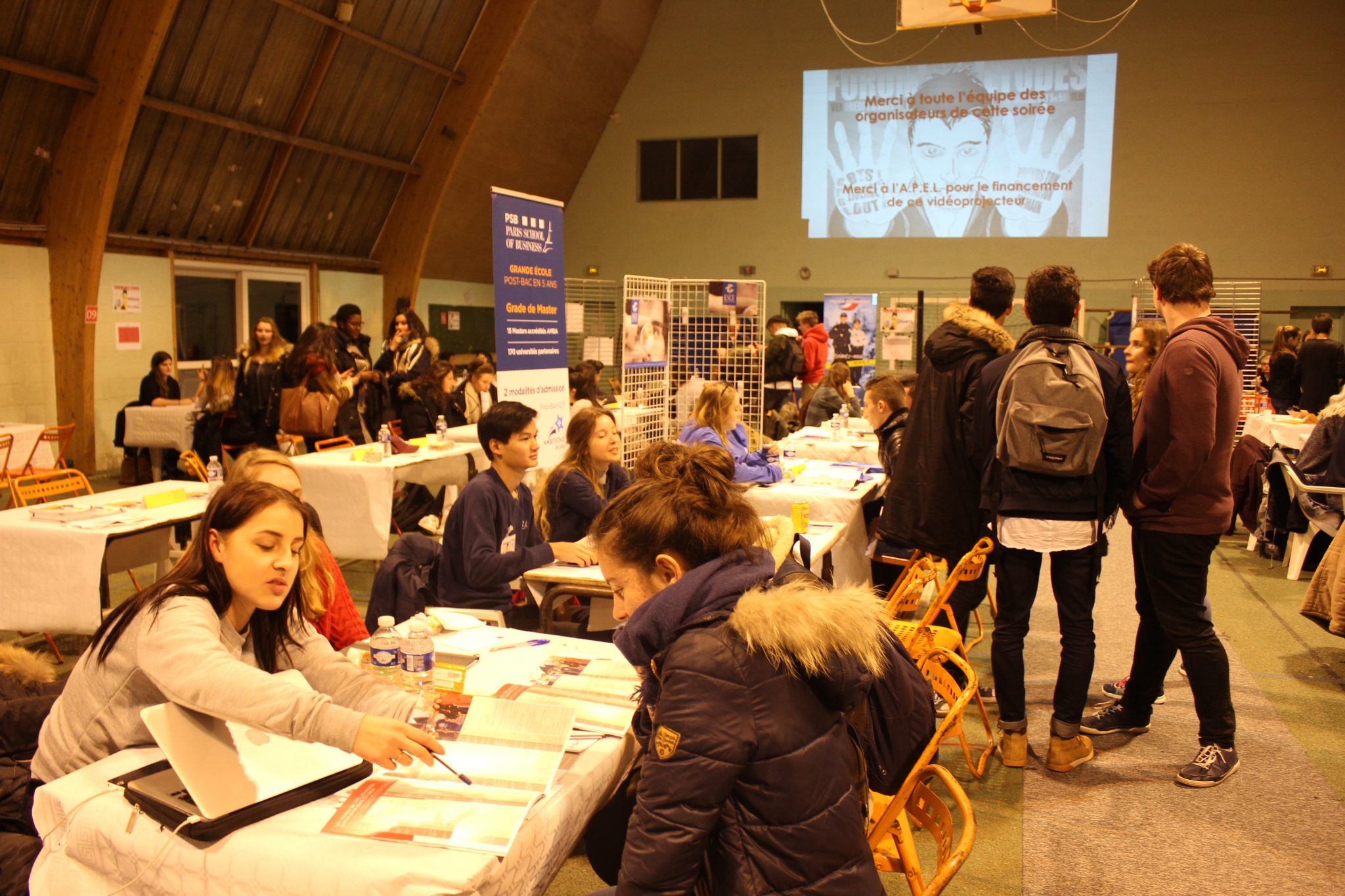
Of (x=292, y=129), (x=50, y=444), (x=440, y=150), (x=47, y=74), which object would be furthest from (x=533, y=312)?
(x=440, y=150)

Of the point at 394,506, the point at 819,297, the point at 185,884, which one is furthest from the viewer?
the point at 819,297

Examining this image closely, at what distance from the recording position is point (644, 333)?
6.90 meters

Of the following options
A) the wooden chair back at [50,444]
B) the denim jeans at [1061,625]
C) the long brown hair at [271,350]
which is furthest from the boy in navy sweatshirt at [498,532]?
the wooden chair back at [50,444]

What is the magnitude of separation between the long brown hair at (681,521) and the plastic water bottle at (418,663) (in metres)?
0.71

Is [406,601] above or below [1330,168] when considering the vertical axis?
below

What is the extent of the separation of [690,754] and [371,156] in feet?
39.0

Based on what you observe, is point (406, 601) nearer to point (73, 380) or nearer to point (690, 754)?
point (690, 754)

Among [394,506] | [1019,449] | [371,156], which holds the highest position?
[371,156]

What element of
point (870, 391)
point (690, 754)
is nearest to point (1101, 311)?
point (870, 391)

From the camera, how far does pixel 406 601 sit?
2.95 m

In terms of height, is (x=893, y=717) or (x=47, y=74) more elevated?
(x=47, y=74)

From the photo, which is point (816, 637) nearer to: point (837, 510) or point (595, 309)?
point (837, 510)

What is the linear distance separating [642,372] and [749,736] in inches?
237

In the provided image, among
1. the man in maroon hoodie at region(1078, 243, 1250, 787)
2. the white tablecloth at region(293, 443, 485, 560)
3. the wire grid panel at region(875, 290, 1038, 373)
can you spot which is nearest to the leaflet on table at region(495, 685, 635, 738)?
the man in maroon hoodie at region(1078, 243, 1250, 787)
